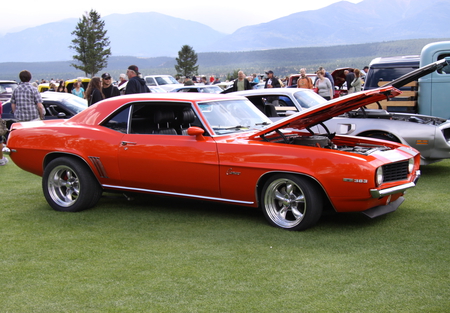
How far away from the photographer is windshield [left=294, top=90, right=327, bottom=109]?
32.5 feet

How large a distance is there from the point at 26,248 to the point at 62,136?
1853mm

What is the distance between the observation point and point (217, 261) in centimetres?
446

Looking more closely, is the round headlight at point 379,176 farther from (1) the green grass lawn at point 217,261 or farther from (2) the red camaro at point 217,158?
(1) the green grass lawn at point 217,261

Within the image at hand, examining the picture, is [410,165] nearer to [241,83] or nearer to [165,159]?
[165,159]

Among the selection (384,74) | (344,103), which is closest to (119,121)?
(344,103)

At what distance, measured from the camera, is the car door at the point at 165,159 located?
5645 mm

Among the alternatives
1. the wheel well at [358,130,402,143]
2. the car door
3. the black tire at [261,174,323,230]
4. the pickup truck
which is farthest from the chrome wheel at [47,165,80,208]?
the pickup truck

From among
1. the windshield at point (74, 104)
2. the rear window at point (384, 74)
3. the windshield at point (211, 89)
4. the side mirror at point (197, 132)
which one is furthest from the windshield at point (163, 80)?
the side mirror at point (197, 132)

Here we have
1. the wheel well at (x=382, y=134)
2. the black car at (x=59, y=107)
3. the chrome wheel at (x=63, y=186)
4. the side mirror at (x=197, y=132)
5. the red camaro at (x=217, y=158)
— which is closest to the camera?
the red camaro at (x=217, y=158)

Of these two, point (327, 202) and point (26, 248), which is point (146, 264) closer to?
point (26, 248)

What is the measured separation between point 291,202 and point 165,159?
5.02 ft

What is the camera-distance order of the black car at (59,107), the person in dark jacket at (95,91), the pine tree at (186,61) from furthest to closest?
the pine tree at (186,61), the black car at (59,107), the person in dark jacket at (95,91)

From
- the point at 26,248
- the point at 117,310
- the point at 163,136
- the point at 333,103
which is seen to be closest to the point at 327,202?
the point at 333,103

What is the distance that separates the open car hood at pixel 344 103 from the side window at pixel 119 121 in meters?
1.63
